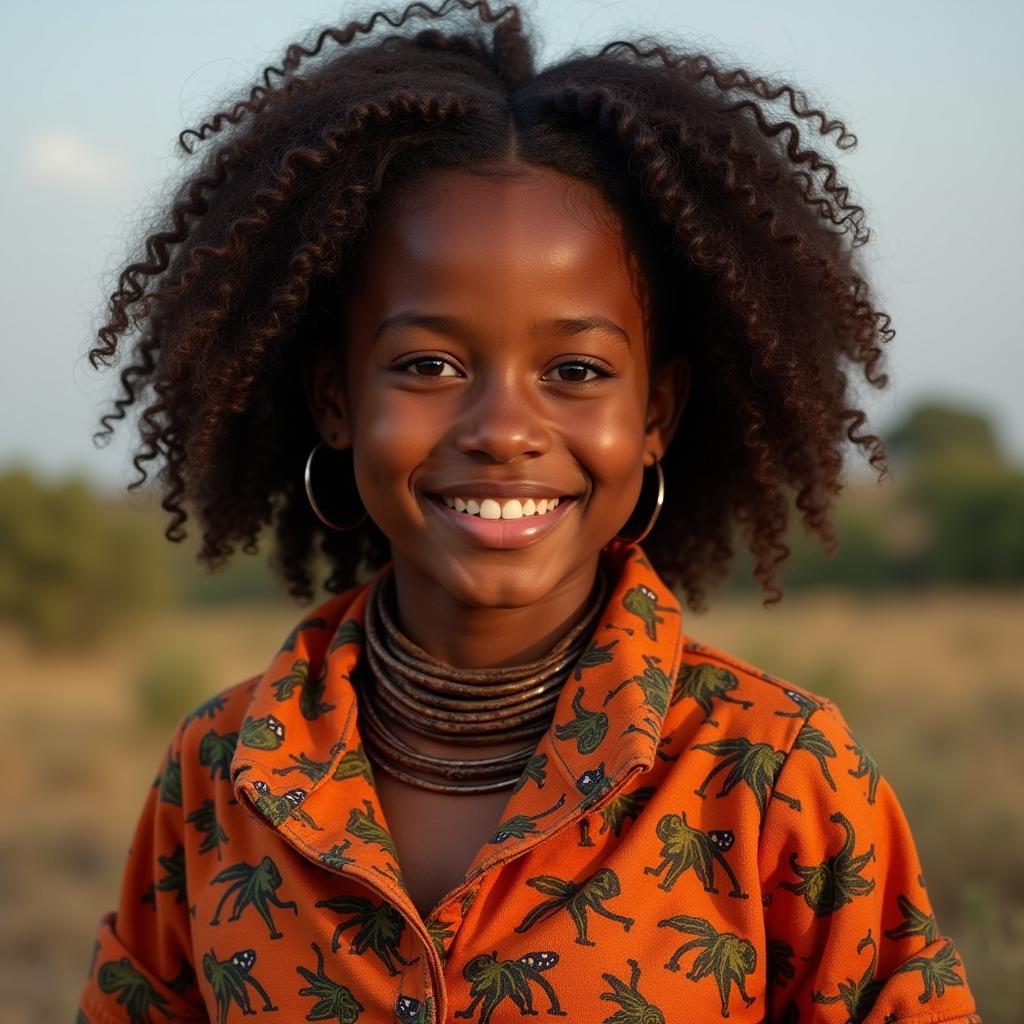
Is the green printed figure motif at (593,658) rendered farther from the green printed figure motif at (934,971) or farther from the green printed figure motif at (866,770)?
the green printed figure motif at (934,971)

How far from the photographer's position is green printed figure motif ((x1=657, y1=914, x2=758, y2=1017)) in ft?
6.83

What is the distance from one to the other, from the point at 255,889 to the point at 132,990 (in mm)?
502

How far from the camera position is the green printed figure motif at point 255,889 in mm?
2273

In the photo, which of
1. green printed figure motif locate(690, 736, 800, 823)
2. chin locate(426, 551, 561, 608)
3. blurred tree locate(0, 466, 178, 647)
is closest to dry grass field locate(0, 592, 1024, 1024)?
blurred tree locate(0, 466, 178, 647)

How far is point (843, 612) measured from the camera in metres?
16.7

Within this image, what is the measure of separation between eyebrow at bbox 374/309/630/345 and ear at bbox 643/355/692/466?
26cm

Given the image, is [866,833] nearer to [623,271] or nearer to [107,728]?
[623,271]

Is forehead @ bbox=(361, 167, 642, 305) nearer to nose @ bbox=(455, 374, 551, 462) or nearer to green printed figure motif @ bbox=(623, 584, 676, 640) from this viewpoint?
nose @ bbox=(455, 374, 551, 462)

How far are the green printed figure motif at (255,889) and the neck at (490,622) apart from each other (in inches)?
19.2

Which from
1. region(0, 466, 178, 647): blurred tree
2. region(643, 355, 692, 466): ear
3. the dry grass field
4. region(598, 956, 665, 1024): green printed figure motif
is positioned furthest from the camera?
region(0, 466, 178, 647): blurred tree

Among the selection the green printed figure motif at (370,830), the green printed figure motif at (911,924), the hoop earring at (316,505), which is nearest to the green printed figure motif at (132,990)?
the green printed figure motif at (370,830)

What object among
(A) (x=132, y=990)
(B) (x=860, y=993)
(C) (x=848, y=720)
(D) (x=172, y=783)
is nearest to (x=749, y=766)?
(B) (x=860, y=993)

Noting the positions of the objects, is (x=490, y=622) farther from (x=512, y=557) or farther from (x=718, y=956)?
(x=718, y=956)

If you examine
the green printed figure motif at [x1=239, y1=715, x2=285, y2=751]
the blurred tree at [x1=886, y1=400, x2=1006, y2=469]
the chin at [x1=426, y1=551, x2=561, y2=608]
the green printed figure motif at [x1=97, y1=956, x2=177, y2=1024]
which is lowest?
the green printed figure motif at [x1=97, y1=956, x2=177, y2=1024]
